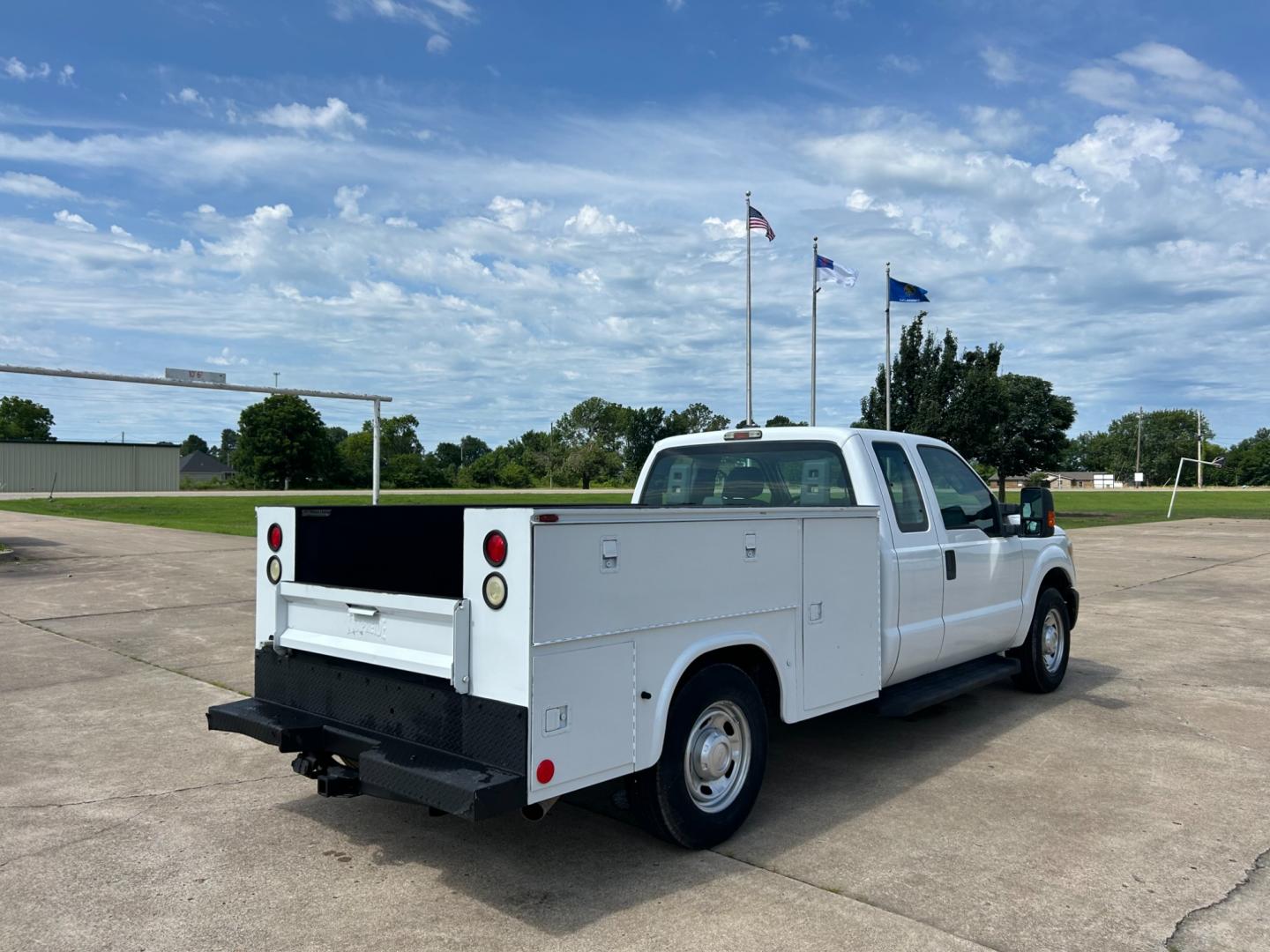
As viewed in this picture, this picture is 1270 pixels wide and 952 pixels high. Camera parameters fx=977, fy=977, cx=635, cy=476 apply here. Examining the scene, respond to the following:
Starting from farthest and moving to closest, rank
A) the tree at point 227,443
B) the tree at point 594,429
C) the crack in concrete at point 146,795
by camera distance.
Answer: the tree at point 227,443
the tree at point 594,429
the crack in concrete at point 146,795

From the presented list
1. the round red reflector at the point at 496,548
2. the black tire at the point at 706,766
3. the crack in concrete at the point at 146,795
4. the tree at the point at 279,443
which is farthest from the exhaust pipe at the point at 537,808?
the tree at the point at 279,443

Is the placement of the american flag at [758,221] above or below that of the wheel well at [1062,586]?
above

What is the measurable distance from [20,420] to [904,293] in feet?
399

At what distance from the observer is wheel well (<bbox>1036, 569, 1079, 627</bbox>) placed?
7.66 m

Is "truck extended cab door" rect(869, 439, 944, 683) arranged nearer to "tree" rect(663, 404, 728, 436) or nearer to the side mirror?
the side mirror

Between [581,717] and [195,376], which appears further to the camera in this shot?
[195,376]

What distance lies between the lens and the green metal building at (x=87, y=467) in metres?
80.1

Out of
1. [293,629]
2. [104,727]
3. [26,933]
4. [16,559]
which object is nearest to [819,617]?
[293,629]

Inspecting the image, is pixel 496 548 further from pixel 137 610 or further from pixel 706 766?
pixel 137 610

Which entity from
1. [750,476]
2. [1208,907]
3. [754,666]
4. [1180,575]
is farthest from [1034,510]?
[1180,575]

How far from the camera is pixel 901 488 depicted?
19.5ft

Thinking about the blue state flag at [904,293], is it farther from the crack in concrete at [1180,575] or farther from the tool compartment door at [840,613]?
the tool compartment door at [840,613]

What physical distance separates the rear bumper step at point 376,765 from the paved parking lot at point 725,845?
1.46 ft

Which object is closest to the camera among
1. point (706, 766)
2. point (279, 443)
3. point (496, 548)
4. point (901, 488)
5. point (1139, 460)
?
point (496, 548)
